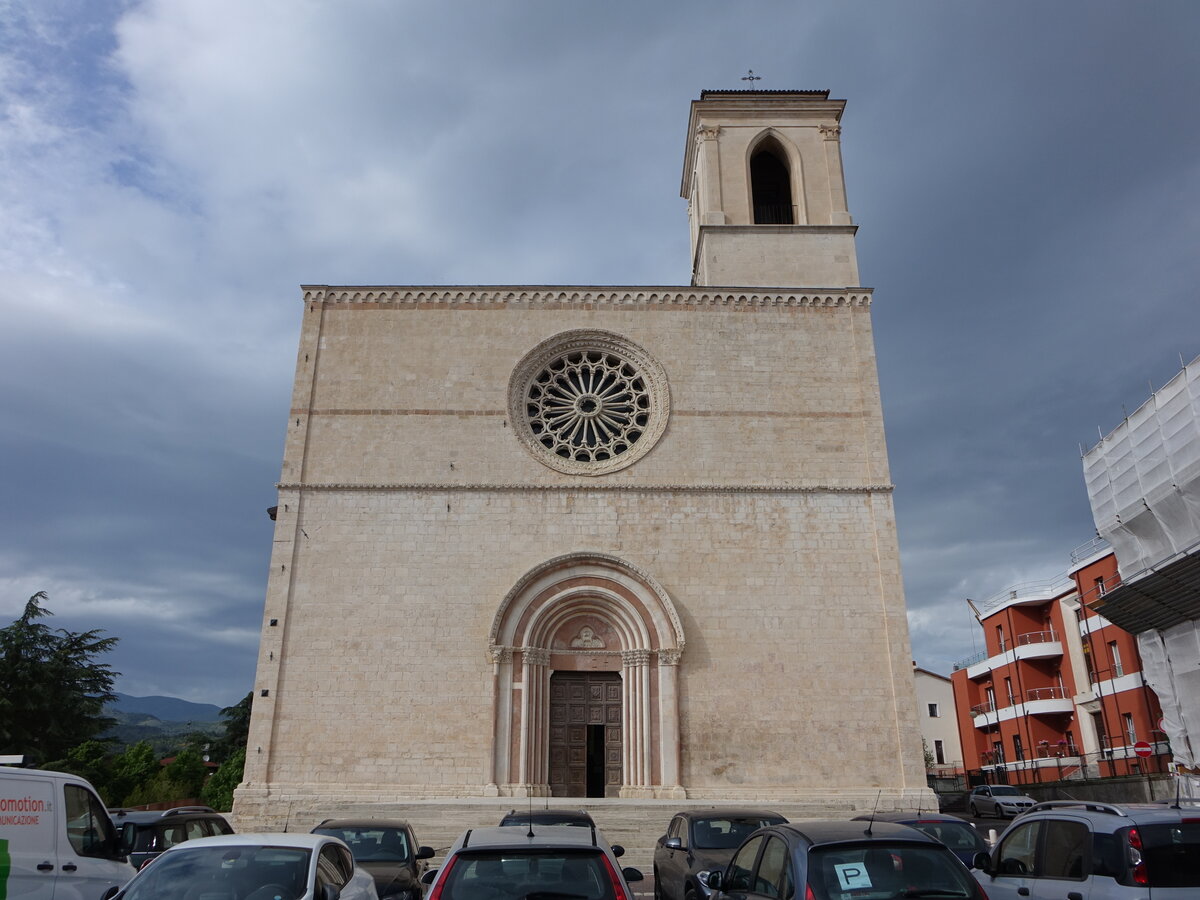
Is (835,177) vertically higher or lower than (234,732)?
higher

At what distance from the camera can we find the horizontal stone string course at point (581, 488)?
18.6 meters

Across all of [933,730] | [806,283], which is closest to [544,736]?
[806,283]

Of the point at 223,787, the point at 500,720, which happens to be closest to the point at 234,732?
the point at 223,787

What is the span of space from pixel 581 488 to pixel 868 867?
1399 cm

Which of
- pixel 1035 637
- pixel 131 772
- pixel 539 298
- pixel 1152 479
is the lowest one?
pixel 131 772

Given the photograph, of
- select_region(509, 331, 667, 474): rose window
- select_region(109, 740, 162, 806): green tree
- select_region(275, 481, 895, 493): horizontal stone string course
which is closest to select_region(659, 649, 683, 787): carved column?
select_region(275, 481, 895, 493): horizontal stone string course

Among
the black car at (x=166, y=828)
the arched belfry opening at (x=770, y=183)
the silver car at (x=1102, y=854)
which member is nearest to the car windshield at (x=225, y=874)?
the black car at (x=166, y=828)

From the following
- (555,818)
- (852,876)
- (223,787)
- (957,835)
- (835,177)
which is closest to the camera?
(852,876)

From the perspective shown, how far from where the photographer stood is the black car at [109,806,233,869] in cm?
866

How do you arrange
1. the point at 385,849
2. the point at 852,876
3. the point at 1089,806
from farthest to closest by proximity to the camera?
1. the point at 385,849
2. the point at 1089,806
3. the point at 852,876

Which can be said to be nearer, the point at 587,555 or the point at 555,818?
the point at 555,818

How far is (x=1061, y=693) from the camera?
30000 millimetres

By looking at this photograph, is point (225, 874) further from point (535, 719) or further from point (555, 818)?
point (535, 719)

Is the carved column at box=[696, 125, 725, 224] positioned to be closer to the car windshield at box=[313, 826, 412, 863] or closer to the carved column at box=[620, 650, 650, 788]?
the carved column at box=[620, 650, 650, 788]
